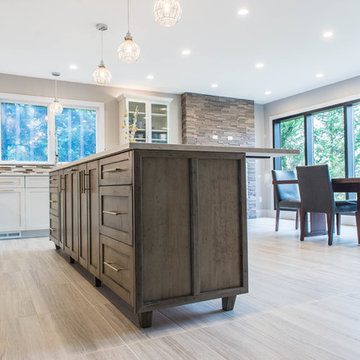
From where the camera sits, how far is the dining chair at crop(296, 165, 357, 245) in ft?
12.3

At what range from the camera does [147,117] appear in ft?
20.8

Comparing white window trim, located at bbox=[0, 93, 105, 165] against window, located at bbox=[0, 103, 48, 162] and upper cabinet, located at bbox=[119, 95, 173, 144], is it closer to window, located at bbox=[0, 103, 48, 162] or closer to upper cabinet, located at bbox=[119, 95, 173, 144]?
window, located at bbox=[0, 103, 48, 162]

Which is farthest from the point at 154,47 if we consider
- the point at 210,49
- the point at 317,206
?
the point at 317,206

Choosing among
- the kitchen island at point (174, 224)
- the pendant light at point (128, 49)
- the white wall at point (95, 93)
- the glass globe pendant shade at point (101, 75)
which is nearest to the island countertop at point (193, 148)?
the kitchen island at point (174, 224)

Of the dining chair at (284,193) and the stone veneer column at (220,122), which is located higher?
the stone veneer column at (220,122)

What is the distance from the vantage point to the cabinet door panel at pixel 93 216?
215 centimetres

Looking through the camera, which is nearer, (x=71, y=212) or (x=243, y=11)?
(x=71, y=212)

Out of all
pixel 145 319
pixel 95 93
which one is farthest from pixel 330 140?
pixel 145 319

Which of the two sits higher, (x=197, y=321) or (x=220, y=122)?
(x=220, y=122)

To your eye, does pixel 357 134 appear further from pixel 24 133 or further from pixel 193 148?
pixel 24 133

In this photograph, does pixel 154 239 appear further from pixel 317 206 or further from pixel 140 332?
pixel 317 206

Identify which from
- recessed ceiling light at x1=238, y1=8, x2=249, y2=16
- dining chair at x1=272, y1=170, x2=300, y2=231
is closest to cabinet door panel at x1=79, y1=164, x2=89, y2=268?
recessed ceiling light at x1=238, y1=8, x2=249, y2=16

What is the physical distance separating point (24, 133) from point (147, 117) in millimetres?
2071

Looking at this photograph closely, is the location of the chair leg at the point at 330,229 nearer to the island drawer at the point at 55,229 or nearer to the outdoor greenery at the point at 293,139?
the island drawer at the point at 55,229
